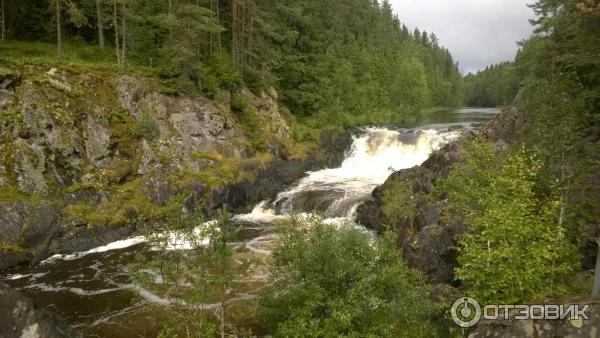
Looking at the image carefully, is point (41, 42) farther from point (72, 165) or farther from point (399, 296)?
point (399, 296)

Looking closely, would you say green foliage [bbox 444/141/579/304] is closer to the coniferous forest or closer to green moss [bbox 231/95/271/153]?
the coniferous forest

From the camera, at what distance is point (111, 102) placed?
29.9m

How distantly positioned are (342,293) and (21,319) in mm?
7599

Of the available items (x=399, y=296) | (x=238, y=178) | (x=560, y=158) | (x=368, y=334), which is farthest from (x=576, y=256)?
(x=238, y=178)

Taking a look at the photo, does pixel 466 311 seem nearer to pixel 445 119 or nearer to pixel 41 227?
pixel 41 227

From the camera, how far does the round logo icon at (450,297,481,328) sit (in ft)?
34.4

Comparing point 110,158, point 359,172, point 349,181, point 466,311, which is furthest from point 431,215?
point 110,158

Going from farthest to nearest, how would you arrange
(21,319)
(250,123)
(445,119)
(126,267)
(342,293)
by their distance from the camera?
(445,119), (250,123), (126,267), (342,293), (21,319)

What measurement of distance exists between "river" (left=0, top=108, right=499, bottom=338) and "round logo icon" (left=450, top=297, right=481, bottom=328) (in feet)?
19.1

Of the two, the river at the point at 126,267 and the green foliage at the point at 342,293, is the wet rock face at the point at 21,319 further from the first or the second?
the green foliage at the point at 342,293

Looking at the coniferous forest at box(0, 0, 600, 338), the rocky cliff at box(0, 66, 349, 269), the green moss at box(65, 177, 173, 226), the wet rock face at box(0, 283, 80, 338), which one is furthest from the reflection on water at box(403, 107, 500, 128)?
the wet rock face at box(0, 283, 80, 338)

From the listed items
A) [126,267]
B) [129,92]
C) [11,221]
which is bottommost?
[126,267]

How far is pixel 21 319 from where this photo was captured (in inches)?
337

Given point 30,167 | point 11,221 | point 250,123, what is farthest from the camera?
point 250,123
